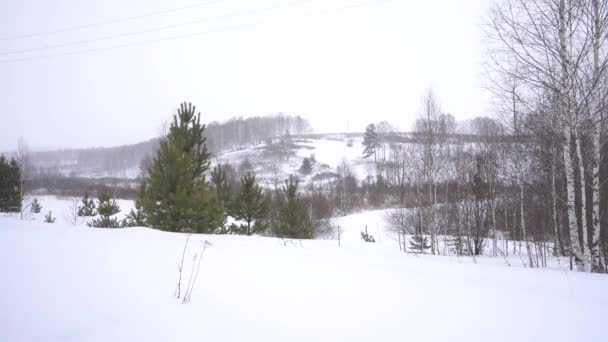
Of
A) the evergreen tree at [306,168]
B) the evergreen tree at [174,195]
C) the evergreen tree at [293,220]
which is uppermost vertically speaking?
the evergreen tree at [306,168]

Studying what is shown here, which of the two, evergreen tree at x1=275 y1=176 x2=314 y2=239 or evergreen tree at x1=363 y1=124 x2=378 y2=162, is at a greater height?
evergreen tree at x1=363 y1=124 x2=378 y2=162

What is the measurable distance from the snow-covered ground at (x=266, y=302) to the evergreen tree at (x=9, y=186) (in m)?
23.9

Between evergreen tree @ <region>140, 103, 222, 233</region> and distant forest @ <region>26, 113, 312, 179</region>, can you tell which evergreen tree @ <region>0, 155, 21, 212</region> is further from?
distant forest @ <region>26, 113, 312, 179</region>

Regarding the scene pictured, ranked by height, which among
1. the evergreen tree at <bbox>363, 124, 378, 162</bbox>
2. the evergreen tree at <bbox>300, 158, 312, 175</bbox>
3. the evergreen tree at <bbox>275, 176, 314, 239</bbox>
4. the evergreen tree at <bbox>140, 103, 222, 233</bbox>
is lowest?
the evergreen tree at <bbox>275, 176, 314, 239</bbox>

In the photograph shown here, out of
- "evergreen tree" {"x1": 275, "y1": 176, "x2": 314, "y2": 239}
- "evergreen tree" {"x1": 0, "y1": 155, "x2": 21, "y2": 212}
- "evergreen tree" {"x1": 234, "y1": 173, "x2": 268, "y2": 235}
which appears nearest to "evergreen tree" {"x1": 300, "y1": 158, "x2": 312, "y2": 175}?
"evergreen tree" {"x1": 234, "y1": 173, "x2": 268, "y2": 235}

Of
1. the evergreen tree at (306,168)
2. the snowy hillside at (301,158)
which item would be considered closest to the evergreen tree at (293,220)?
the snowy hillside at (301,158)

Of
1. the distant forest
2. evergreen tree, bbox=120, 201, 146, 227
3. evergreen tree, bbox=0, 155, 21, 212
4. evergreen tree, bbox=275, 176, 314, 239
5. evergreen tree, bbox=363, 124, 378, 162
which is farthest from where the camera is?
the distant forest

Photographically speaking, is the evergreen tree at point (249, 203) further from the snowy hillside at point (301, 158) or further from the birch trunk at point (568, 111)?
the snowy hillside at point (301, 158)

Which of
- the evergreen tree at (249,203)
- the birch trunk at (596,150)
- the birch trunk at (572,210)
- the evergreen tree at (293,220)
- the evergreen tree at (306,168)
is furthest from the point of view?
the evergreen tree at (306,168)

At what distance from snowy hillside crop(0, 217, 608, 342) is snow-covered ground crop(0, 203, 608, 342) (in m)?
0.01

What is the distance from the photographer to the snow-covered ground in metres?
2.01

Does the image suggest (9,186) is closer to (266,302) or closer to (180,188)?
(180,188)

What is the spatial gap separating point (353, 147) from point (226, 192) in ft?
194

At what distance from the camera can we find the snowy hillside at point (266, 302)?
2.01 meters
